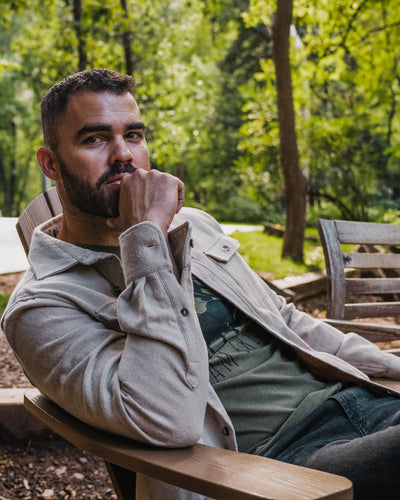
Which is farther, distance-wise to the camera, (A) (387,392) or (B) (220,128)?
(B) (220,128)

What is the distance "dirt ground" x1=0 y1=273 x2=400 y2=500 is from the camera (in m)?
3.04

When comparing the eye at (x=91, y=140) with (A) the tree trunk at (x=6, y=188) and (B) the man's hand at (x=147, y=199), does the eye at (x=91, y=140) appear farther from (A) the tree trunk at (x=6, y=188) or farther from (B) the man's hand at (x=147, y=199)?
(A) the tree trunk at (x=6, y=188)

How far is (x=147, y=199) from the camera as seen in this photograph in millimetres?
1858

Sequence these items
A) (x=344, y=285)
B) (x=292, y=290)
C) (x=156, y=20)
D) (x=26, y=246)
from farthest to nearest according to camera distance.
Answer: (x=156, y=20) < (x=292, y=290) < (x=344, y=285) < (x=26, y=246)

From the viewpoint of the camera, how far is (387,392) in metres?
2.10

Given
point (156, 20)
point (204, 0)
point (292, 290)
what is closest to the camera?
point (292, 290)

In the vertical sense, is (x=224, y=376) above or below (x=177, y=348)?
below

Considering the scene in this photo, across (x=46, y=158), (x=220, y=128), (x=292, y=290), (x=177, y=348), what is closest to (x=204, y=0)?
(x=292, y=290)

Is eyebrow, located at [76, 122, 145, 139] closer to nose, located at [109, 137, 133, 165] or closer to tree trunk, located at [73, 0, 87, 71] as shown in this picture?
nose, located at [109, 137, 133, 165]

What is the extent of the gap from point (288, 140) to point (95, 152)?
22.6 ft

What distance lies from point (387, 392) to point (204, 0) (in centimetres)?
891

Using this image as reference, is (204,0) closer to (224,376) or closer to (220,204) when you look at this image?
(224,376)

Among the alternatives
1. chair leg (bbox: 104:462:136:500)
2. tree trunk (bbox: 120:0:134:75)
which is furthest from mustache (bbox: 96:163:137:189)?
tree trunk (bbox: 120:0:134:75)

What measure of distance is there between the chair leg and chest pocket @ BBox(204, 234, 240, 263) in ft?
2.82
